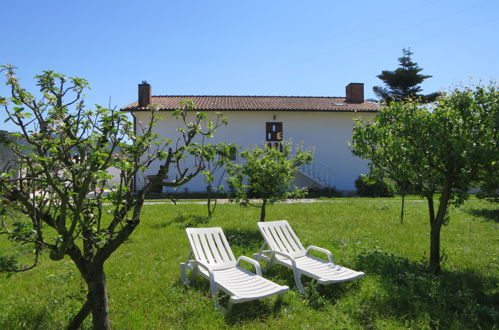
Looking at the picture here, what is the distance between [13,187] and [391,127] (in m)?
5.26

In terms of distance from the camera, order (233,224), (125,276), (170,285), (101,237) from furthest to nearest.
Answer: (233,224)
(125,276)
(170,285)
(101,237)

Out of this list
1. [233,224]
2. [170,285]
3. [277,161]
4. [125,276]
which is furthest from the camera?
[233,224]

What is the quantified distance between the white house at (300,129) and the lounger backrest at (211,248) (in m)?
14.4

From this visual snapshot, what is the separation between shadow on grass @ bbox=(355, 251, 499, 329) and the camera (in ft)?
13.9

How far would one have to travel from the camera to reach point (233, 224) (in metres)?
9.42

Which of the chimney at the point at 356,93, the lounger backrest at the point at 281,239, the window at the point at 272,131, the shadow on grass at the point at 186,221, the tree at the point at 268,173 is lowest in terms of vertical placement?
the shadow on grass at the point at 186,221

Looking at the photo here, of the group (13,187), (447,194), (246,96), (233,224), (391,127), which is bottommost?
(233,224)

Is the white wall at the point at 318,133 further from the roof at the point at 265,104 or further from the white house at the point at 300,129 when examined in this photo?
the roof at the point at 265,104

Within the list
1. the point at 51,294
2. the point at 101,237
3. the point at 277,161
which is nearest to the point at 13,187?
the point at 101,237

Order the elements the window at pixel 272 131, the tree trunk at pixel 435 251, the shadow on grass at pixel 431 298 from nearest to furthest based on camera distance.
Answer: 1. the shadow on grass at pixel 431 298
2. the tree trunk at pixel 435 251
3. the window at pixel 272 131

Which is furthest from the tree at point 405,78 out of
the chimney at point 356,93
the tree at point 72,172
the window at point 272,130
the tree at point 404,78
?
the tree at point 72,172

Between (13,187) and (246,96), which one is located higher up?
(246,96)

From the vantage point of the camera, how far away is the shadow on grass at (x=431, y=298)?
4.22 metres

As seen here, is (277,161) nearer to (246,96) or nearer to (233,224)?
(233,224)
